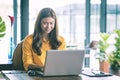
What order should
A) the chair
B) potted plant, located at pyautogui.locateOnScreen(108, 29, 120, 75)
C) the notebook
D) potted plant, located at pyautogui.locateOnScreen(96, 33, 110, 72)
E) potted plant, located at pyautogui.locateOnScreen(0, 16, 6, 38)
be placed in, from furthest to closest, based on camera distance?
potted plant, located at pyautogui.locateOnScreen(96, 33, 110, 72) < potted plant, located at pyautogui.locateOnScreen(108, 29, 120, 75) < potted plant, located at pyautogui.locateOnScreen(0, 16, 6, 38) < the chair < the notebook

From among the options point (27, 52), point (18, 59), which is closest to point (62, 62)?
point (27, 52)

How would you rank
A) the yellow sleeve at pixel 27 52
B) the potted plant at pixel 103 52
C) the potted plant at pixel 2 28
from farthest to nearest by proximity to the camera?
the potted plant at pixel 103 52 → the potted plant at pixel 2 28 → the yellow sleeve at pixel 27 52

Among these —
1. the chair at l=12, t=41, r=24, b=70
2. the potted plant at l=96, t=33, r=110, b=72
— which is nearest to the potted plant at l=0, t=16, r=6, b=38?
the chair at l=12, t=41, r=24, b=70

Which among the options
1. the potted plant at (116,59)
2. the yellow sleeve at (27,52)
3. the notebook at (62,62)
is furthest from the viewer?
the potted plant at (116,59)

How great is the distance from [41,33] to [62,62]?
0.60 m

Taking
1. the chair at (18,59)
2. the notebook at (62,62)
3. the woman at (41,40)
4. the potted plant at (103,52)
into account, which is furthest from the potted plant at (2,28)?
the potted plant at (103,52)

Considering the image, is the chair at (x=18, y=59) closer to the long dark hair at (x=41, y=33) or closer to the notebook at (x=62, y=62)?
the long dark hair at (x=41, y=33)

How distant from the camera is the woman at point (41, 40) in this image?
2.58 meters

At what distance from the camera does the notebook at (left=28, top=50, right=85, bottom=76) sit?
212 cm

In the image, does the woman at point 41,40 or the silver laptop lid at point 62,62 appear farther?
the woman at point 41,40

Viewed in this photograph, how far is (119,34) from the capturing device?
4.27 metres

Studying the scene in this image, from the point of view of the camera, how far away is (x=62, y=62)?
215 centimetres

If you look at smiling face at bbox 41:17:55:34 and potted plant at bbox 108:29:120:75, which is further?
potted plant at bbox 108:29:120:75

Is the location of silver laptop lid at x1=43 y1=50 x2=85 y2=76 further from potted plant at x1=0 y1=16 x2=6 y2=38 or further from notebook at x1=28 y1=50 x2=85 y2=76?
potted plant at x1=0 y1=16 x2=6 y2=38
